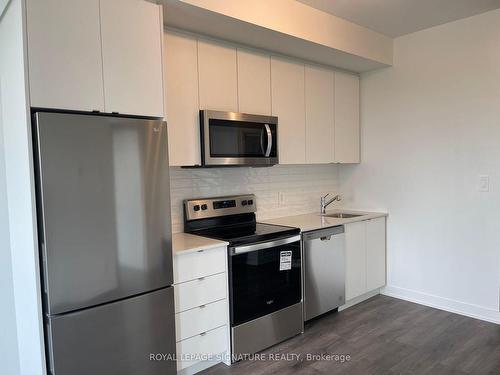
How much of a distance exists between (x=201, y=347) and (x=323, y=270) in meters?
1.28

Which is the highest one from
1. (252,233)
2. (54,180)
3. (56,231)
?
(54,180)

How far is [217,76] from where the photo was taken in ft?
9.11

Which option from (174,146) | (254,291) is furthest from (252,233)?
(174,146)

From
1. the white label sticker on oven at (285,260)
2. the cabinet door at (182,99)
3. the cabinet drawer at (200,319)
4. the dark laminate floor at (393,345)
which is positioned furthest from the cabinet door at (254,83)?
the dark laminate floor at (393,345)

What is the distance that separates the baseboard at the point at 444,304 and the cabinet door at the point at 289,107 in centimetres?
174

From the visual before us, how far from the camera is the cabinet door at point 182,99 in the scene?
251 cm

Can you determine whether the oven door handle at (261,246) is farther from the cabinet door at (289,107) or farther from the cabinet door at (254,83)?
the cabinet door at (254,83)

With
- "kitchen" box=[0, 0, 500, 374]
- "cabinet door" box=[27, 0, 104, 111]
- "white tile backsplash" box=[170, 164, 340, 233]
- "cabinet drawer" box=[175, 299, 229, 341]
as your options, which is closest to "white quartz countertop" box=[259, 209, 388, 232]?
"kitchen" box=[0, 0, 500, 374]

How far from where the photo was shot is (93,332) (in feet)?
6.08

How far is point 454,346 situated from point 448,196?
1321 millimetres

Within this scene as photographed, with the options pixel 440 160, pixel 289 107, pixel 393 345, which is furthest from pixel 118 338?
pixel 440 160

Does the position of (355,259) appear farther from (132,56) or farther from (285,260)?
(132,56)

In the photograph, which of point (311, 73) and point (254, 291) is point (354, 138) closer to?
point (311, 73)

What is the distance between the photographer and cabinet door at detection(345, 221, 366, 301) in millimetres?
3445
